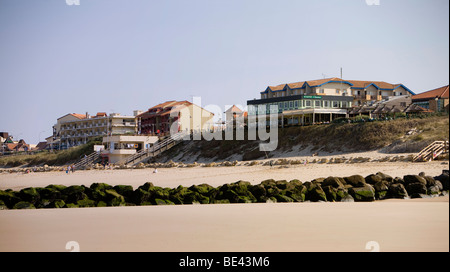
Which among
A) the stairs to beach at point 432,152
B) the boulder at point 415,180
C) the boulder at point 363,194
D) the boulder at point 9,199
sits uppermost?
the stairs to beach at point 432,152

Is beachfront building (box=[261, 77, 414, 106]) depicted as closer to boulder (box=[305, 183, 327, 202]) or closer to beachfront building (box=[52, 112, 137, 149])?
beachfront building (box=[52, 112, 137, 149])

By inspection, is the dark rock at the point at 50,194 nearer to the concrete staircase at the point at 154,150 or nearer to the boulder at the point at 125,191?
the boulder at the point at 125,191

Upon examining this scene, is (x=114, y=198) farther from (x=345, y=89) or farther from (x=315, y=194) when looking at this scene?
(x=345, y=89)

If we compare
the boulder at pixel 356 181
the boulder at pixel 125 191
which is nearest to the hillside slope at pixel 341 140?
the boulder at pixel 356 181

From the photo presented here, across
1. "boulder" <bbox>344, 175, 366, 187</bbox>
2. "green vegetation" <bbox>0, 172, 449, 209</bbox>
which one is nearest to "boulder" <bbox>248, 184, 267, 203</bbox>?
"green vegetation" <bbox>0, 172, 449, 209</bbox>

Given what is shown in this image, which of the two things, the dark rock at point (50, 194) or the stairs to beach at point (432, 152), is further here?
the stairs to beach at point (432, 152)

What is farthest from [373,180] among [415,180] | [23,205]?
[23,205]

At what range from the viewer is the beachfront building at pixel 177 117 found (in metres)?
78.2

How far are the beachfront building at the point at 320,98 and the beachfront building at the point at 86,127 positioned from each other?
31.6 metres

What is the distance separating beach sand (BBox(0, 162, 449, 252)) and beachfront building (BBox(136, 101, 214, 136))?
201 ft

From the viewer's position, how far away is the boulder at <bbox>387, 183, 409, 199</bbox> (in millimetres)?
16547

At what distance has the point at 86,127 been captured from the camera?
95062mm
